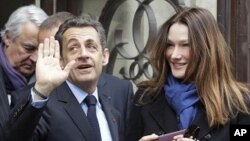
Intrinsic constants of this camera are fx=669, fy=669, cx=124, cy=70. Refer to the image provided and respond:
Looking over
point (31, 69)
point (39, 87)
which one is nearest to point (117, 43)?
point (31, 69)

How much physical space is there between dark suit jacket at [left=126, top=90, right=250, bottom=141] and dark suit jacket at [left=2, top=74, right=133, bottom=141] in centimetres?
11

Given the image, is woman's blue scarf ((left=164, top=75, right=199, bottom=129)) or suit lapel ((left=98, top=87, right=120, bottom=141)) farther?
suit lapel ((left=98, top=87, right=120, bottom=141))

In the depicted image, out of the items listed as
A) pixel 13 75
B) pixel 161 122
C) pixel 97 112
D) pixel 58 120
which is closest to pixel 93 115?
pixel 97 112

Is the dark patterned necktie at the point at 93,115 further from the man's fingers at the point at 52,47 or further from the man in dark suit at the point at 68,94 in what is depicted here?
the man's fingers at the point at 52,47

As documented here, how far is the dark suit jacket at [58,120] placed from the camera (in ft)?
9.56

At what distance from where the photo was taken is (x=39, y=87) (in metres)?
2.93

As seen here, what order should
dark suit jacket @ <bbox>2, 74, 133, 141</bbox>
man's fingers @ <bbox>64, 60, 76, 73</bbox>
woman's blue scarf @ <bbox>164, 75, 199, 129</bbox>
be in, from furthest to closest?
woman's blue scarf @ <bbox>164, 75, 199, 129</bbox> < man's fingers @ <bbox>64, 60, 76, 73</bbox> < dark suit jacket @ <bbox>2, 74, 133, 141</bbox>

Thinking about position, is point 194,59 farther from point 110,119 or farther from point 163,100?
point 110,119

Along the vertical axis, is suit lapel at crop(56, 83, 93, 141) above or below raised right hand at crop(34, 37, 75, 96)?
below

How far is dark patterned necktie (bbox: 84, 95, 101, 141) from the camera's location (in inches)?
127

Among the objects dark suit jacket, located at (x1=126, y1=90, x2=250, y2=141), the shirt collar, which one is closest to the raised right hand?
the shirt collar

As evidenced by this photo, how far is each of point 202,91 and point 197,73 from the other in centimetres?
9

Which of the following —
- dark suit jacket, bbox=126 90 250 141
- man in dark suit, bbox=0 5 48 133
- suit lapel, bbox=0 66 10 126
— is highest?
man in dark suit, bbox=0 5 48 133

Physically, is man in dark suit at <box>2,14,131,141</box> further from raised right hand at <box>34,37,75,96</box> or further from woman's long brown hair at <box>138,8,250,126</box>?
woman's long brown hair at <box>138,8,250,126</box>
